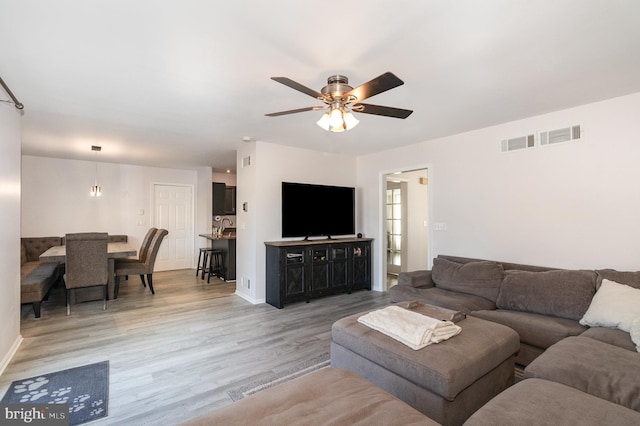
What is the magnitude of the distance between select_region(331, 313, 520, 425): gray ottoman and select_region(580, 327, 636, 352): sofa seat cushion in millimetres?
615

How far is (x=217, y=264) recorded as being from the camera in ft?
21.5

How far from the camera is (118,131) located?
4113 mm

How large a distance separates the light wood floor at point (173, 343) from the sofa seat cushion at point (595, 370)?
1881 millimetres

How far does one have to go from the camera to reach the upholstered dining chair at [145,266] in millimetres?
4938

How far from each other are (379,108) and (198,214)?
637 centimetres

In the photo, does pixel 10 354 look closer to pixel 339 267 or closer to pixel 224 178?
pixel 339 267

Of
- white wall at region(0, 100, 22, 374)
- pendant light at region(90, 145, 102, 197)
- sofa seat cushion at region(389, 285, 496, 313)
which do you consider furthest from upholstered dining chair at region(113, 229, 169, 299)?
sofa seat cushion at region(389, 285, 496, 313)

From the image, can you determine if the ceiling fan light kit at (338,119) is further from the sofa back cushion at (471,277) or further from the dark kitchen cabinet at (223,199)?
the dark kitchen cabinet at (223,199)

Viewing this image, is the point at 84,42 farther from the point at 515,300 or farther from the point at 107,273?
the point at 515,300

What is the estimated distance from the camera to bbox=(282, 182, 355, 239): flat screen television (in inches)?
192

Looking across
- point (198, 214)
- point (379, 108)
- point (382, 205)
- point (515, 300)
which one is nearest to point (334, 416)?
point (379, 108)

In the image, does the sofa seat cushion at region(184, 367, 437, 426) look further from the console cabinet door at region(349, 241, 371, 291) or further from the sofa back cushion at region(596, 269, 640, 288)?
the console cabinet door at region(349, 241, 371, 291)

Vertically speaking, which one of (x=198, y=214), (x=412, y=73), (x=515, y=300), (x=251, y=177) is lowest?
(x=515, y=300)

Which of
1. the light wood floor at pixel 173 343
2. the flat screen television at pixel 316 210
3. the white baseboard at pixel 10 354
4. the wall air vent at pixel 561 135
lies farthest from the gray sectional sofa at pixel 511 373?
the white baseboard at pixel 10 354
